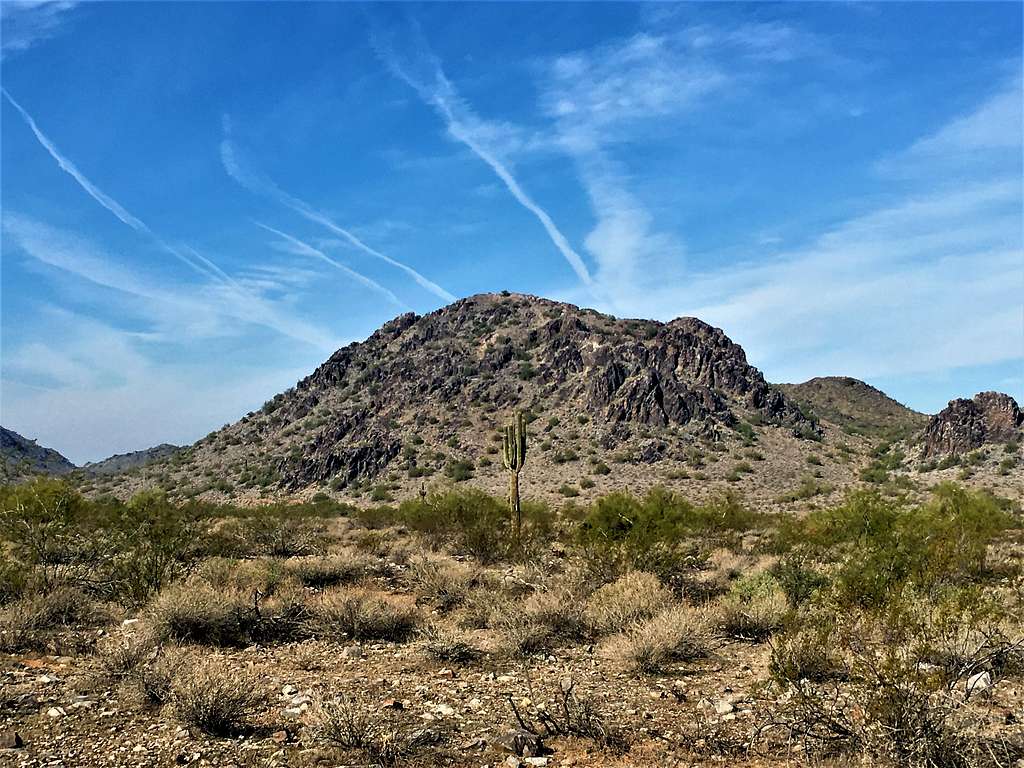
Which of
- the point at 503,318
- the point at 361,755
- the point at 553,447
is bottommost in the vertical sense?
the point at 361,755

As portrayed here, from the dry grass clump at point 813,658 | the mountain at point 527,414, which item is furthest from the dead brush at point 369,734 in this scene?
the mountain at point 527,414

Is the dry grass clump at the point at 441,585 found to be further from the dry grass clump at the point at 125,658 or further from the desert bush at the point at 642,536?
the dry grass clump at the point at 125,658

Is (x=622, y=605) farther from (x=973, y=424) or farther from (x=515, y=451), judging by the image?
(x=973, y=424)

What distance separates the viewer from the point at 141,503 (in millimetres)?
16938

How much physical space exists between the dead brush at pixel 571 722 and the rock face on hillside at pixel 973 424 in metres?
51.4

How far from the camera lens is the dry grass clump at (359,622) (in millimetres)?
10195

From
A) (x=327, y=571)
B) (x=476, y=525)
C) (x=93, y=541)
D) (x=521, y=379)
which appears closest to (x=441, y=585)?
(x=327, y=571)

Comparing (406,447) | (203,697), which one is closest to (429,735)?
(203,697)

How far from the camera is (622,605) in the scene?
33.7 ft

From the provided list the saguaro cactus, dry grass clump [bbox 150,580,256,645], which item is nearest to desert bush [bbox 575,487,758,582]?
the saguaro cactus

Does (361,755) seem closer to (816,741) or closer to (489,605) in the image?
(816,741)

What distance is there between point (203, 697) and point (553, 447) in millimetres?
50830

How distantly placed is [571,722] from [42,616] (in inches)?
322

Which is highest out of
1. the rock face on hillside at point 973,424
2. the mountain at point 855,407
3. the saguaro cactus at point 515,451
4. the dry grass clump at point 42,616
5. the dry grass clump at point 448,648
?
the mountain at point 855,407
